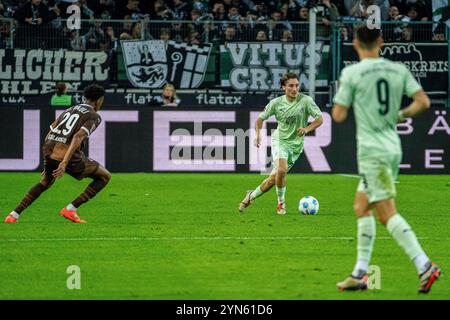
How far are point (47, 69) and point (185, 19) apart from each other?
393 centimetres

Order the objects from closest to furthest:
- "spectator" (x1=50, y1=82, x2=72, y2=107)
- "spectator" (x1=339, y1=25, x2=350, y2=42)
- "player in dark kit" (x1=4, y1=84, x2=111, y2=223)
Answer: "player in dark kit" (x1=4, y1=84, x2=111, y2=223), "spectator" (x1=50, y1=82, x2=72, y2=107), "spectator" (x1=339, y1=25, x2=350, y2=42)

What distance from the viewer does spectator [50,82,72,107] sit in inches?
1012

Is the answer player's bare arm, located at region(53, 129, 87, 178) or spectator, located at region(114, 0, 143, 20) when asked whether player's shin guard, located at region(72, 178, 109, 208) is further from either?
spectator, located at region(114, 0, 143, 20)

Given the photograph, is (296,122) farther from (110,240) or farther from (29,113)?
(29,113)

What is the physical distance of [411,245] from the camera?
914 centimetres

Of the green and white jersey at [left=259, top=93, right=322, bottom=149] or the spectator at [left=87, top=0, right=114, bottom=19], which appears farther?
the spectator at [left=87, top=0, right=114, bottom=19]

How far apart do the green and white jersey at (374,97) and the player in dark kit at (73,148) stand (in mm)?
6064

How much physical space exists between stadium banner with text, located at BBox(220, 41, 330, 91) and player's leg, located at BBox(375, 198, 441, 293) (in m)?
17.6

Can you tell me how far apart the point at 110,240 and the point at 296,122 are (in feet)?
16.3

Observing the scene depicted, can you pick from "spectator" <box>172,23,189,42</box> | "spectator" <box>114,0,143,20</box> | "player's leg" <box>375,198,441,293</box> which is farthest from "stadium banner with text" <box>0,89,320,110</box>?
"player's leg" <box>375,198,441,293</box>

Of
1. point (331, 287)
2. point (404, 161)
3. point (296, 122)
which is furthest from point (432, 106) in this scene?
point (331, 287)

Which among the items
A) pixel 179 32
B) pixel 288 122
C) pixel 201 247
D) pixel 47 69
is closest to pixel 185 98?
pixel 179 32

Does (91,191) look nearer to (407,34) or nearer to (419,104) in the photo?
(419,104)

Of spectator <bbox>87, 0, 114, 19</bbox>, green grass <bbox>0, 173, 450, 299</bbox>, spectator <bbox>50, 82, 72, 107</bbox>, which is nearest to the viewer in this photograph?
green grass <bbox>0, 173, 450, 299</bbox>
